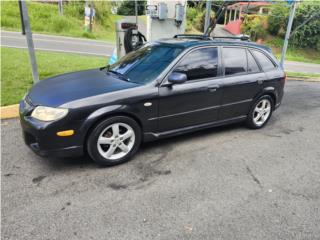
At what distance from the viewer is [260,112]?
5070 mm

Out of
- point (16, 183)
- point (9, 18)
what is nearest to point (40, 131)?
point (16, 183)

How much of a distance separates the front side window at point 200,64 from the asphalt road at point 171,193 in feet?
3.44

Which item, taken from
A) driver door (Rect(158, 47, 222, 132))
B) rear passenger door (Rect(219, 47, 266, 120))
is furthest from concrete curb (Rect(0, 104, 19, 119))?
rear passenger door (Rect(219, 47, 266, 120))

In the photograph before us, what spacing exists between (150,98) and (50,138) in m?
1.31

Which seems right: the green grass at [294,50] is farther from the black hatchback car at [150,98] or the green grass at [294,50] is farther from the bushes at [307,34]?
the black hatchback car at [150,98]

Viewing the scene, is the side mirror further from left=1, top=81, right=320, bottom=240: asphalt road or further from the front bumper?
the front bumper

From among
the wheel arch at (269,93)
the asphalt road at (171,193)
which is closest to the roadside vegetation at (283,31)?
the wheel arch at (269,93)

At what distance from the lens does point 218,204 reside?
294cm

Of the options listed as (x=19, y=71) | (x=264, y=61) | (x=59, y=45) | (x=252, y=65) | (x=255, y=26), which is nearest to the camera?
(x=252, y=65)

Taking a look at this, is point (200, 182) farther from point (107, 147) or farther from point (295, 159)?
point (295, 159)

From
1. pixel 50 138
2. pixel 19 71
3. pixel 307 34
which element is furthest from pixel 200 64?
pixel 307 34

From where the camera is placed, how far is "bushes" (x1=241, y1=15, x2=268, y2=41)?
30031 millimetres

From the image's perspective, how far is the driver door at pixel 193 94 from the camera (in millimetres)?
3869

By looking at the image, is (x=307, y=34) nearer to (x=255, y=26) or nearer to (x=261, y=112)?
(x=255, y=26)
